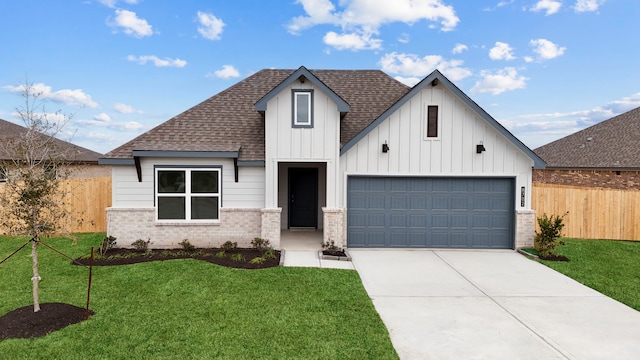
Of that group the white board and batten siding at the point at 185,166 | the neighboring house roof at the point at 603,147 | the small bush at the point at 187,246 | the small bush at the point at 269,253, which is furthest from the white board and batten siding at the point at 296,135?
the neighboring house roof at the point at 603,147

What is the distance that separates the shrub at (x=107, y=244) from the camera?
1072cm

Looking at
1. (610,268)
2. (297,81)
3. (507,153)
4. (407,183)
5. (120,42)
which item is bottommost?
(610,268)

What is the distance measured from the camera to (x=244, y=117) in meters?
13.2

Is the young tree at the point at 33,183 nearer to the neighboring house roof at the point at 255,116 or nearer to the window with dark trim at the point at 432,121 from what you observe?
the neighboring house roof at the point at 255,116

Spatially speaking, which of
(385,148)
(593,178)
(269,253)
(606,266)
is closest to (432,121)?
(385,148)

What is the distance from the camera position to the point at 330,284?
8.08 metres

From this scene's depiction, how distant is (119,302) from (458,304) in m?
6.57

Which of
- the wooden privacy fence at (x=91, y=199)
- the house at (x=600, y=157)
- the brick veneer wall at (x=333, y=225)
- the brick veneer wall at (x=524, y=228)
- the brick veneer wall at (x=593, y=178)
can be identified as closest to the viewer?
the brick veneer wall at (x=333, y=225)

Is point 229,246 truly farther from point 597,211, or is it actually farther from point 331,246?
point 597,211

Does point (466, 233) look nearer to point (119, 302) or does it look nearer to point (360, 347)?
point (360, 347)

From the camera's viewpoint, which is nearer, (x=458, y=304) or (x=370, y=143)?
(x=458, y=304)

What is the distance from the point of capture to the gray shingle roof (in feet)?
38.5

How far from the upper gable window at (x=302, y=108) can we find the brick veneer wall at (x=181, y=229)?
312 cm

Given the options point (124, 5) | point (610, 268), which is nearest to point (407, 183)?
point (610, 268)
